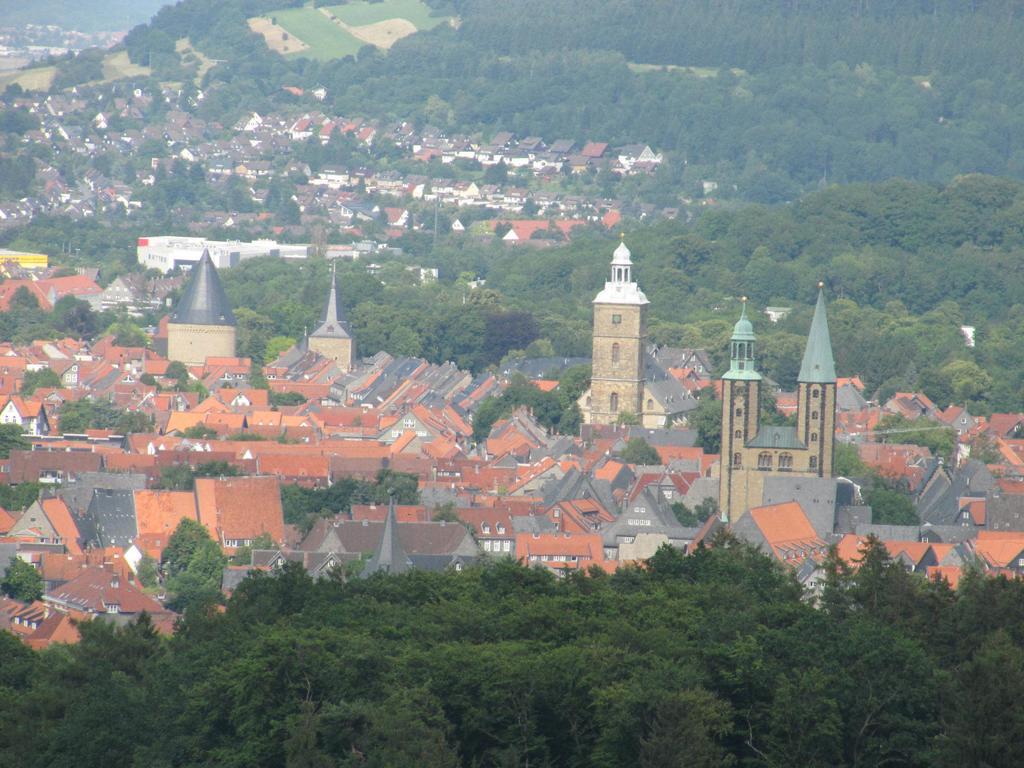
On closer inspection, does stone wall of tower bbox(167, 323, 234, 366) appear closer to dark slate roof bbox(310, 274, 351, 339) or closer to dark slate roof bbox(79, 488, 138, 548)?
dark slate roof bbox(310, 274, 351, 339)

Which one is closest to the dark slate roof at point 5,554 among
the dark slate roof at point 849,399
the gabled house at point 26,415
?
the gabled house at point 26,415

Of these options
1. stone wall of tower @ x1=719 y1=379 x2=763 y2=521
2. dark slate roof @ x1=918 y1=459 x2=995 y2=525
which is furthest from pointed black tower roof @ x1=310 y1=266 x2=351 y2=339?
stone wall of tower @ x1=719 y1=379 x2=763 y2=521

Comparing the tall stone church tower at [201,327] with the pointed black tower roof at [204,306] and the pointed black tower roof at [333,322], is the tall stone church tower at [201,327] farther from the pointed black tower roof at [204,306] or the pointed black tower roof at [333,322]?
the pointed black tower roof at [333,322]

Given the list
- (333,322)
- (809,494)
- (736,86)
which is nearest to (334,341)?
(333,322)

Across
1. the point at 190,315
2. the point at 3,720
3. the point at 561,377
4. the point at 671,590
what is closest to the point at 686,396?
the point at 561,377

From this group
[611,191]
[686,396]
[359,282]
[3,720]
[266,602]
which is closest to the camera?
[3,720]

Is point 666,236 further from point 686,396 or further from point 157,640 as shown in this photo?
point 157,640
